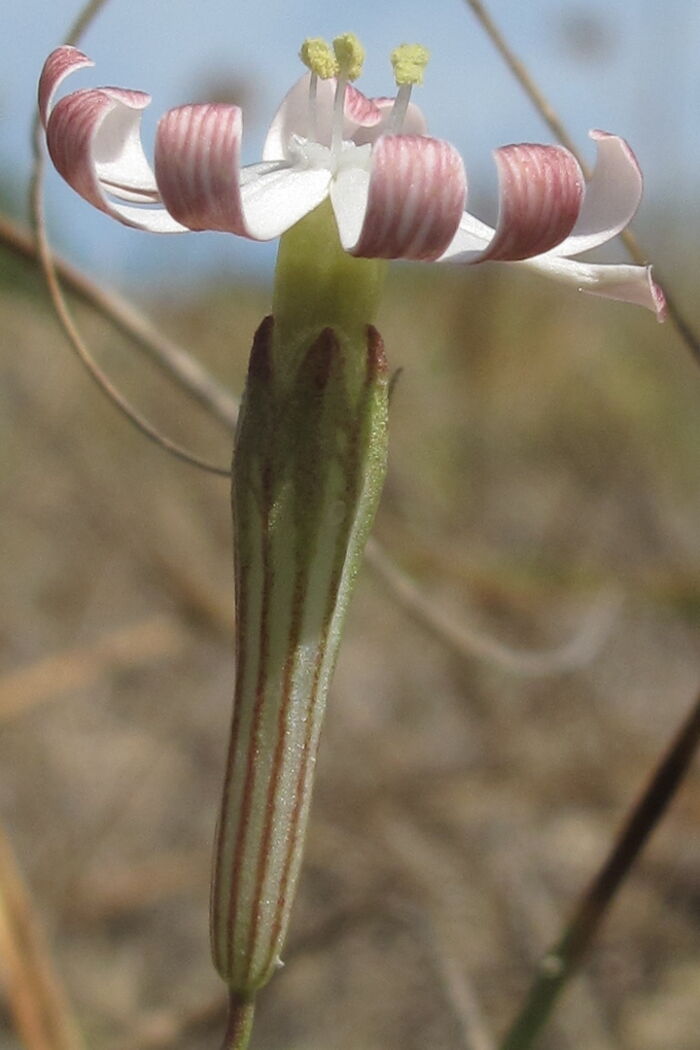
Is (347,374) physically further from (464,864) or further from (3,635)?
(3,635)

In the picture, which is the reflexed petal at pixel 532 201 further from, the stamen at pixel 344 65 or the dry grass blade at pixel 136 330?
the dry grass blade at pixel 136 330

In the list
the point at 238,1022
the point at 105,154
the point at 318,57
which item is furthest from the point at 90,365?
the point at 238,1022

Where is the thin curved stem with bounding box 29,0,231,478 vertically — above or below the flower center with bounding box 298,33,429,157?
below

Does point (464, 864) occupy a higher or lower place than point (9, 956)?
lower

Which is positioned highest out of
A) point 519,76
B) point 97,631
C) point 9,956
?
point 519,76

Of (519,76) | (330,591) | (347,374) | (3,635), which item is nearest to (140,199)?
(347,374)

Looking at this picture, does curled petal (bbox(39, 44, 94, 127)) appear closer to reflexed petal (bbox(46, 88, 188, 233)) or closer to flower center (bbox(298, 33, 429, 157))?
reflexed petal (bbox(46, 88, 188, 233))

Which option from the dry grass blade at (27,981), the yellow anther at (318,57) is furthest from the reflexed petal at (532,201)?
the dry grass blade at (27,981)

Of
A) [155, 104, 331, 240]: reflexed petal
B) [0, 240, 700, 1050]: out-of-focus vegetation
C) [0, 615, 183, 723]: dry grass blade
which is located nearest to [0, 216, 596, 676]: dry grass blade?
[0, 240, 700, 1050]: out-of-focus vegetation
